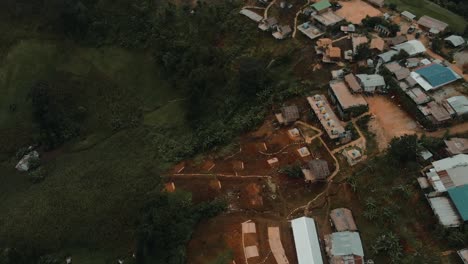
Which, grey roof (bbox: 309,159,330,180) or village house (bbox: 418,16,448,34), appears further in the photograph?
village house (bbox: 418,16,448,34)

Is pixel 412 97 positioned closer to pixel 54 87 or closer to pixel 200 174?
pixel 200 174

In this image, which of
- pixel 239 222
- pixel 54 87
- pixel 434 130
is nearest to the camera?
pixel 239 222

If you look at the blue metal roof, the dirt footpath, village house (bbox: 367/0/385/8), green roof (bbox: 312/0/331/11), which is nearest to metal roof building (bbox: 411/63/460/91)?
the blue metal roof

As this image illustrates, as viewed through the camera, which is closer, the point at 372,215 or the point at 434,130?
the point at 372,215

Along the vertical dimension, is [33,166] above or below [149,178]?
below

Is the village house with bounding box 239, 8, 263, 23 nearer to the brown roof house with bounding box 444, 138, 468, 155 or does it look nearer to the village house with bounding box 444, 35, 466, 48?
the village house with bounding box 444, 35, 466, 48

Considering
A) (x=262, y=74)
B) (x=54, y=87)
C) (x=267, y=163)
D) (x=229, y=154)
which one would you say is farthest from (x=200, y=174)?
(x=54, y=87)

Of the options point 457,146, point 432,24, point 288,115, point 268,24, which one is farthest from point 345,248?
point 432,24
